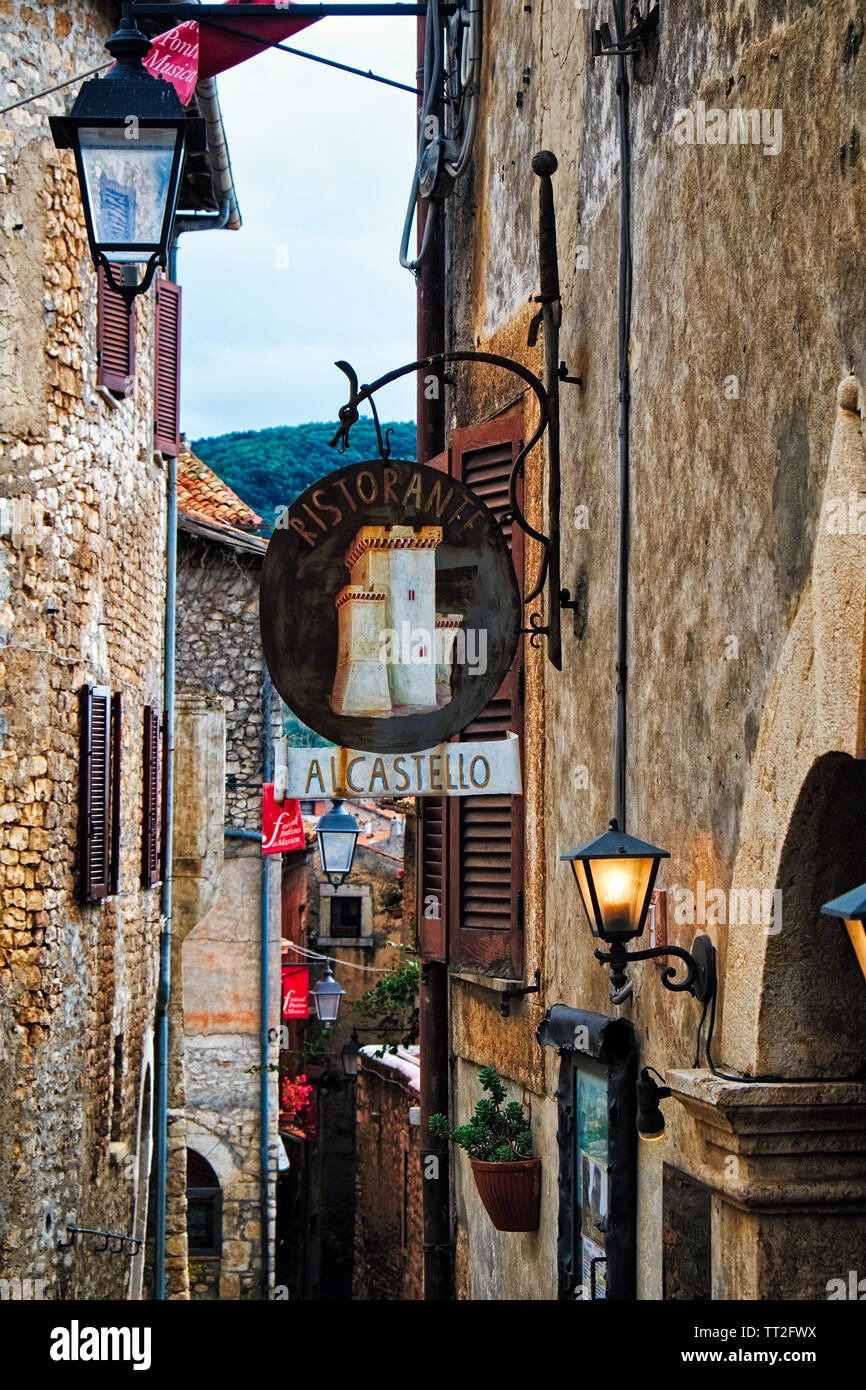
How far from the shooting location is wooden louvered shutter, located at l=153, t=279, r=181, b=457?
562 inches

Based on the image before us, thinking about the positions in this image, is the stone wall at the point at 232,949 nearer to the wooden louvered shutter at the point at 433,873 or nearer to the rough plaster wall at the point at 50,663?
the rough plaster wall at the point at 50,663

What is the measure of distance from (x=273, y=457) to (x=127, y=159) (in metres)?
47.4

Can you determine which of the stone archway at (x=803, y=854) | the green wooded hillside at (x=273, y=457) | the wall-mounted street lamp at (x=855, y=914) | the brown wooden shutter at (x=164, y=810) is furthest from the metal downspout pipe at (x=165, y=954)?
the green wooded hillside at (x=273, y=457)

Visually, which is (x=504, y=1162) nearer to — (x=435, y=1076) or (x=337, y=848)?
(x=435, y=1076)

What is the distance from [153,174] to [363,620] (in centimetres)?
182

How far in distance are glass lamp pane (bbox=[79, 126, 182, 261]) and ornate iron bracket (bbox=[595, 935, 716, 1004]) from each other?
308cm

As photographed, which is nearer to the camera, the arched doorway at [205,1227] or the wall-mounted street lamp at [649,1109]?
the wall-mounted street lamp at [649,1109]

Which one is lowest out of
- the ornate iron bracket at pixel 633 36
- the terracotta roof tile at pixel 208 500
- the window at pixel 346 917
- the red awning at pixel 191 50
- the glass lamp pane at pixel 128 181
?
the window at pixel 346 917

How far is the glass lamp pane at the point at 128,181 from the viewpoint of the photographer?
Result: 6.14m

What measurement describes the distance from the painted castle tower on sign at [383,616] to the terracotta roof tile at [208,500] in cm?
1380

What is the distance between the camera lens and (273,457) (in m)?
53.2

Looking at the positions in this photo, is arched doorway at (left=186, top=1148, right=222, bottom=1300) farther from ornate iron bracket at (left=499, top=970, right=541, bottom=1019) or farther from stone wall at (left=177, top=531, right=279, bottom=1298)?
ornate iron bracket at (left=499, top=970, right=541, bottom=1019)

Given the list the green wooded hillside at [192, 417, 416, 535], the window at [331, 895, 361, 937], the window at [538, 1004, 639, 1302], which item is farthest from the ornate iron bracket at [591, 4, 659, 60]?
the green wooded hillside at [192, 417, 416, 535]
